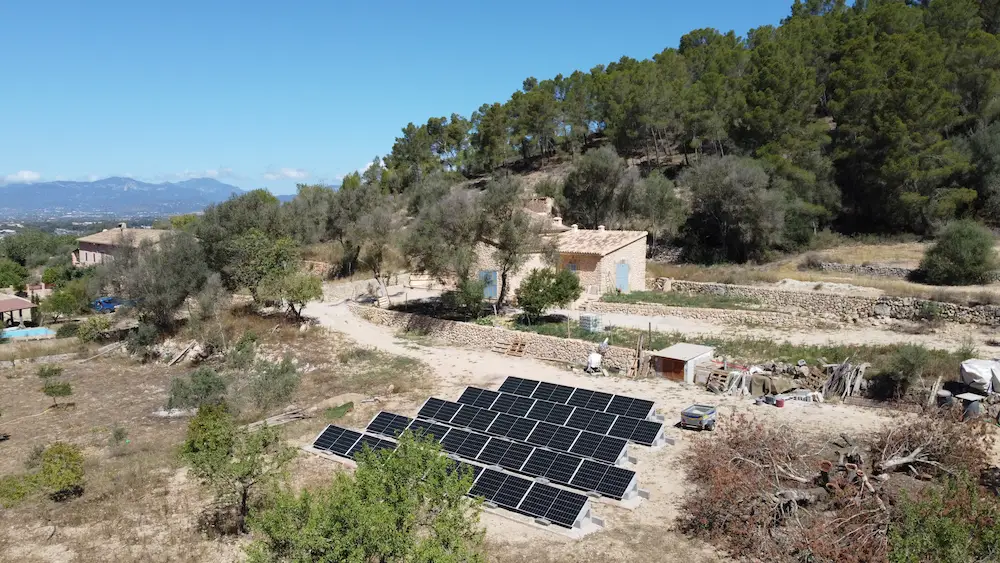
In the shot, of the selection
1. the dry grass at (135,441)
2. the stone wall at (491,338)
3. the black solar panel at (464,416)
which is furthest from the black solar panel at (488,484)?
the stone wall at (491,338)

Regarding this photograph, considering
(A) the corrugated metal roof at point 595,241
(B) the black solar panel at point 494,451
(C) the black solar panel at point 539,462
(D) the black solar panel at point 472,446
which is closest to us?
(C) the black solar panel at point 539,462

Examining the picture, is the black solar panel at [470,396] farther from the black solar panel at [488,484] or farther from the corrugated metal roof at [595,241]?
the corrugated metal roof at [595,241]

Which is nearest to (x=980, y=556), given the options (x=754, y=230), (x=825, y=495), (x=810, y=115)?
(x=825, y=495)

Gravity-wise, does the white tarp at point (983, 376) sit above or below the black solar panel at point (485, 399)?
above

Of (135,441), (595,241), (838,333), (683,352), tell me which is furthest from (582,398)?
(595,241)

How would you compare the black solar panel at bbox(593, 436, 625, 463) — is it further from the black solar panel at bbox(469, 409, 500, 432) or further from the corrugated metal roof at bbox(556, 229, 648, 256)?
the corrugated metal roof at bbox(556, 229, 648, 256)

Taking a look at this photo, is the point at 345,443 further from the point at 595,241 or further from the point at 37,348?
the point at 37,348
